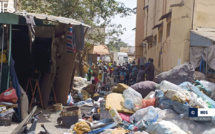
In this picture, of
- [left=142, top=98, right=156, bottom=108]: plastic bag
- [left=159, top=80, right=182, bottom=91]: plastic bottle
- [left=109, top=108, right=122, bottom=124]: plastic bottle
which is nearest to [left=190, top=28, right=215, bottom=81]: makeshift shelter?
[left=159, top=80, right=182, bottom=91]: plastic bottle

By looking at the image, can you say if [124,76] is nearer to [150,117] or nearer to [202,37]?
[202,37]

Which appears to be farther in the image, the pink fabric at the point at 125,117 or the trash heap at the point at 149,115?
the pink fabric at the point at 125,117

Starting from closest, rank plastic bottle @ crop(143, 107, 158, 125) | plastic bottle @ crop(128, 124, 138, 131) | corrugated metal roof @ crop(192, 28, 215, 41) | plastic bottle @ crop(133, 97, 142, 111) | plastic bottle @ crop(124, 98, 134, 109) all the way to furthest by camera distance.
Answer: plastic bottle @ crop(128, 124, 138, 131) → plastic bottle @ crop(143, 107, 158, 125) → plastic bottle @ crop(133, 97, 142, 111) → plastic bottle @ crop(124, 98, 134, 109) → corrugated metal roof @ crop(192, 28, 215, 41)

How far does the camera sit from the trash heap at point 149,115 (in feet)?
18.3

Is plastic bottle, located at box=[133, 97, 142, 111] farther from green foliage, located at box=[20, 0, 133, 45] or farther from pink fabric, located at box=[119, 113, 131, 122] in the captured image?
green foliage, located at box=[20, 0, 133, 45]

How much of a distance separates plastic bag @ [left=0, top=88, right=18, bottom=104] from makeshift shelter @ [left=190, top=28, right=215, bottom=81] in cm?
669

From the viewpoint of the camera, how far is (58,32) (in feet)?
30.4

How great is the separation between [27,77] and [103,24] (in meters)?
7.62

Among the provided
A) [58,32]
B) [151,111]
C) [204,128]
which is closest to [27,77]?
[58,32]

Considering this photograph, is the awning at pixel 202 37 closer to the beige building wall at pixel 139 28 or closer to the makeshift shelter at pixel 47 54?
the makeshift shelter at pixel 47 54

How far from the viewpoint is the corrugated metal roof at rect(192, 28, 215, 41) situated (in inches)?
373

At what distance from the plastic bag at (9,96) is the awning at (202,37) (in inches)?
263

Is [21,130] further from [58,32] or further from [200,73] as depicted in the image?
[200,73]

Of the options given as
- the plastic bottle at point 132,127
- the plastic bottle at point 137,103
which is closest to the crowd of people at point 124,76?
the plastic bottle at point 137,103
